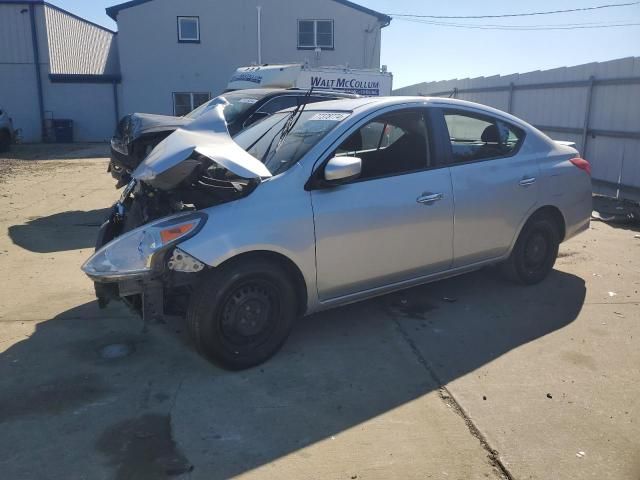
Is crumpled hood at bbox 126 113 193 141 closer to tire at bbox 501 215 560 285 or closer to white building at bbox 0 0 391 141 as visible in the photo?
tire at bbox 501 215 560 285

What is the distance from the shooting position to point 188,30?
77.4 feet

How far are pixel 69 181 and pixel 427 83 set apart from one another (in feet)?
42.8

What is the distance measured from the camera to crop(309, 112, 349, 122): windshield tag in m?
4.35

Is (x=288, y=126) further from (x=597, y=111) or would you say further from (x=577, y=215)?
(x=597, y=111)

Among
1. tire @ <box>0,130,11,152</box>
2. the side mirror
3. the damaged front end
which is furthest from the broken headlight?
tire @ <box>0,130,11,152</box>

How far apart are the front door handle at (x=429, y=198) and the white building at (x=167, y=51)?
61.0 ft

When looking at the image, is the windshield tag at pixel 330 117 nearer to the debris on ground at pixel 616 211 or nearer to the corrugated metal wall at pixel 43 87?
the debris on ground at pixel 616 211

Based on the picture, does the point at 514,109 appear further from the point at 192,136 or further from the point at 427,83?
the point at 192,136

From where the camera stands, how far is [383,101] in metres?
4.55

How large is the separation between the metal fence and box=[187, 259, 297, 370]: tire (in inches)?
326

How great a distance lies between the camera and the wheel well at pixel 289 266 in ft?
12.3

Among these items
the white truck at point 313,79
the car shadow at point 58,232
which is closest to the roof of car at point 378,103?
the car shadow at point 58,232

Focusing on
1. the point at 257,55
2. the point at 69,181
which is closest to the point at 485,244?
the point at 69,181

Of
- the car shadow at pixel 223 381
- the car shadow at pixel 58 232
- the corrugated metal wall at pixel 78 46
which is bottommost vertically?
the car shadow at pixel 223 381
